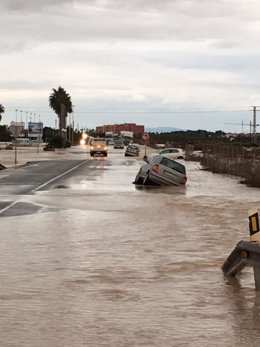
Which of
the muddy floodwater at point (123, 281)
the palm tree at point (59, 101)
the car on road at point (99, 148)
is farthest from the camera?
the palm tree at point (59, 101)

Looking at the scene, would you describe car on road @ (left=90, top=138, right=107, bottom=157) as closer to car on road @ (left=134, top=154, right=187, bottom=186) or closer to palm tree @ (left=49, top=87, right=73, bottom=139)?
car on road @ (left=134, top=154, right=187, bottom=186)

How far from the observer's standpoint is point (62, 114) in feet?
486

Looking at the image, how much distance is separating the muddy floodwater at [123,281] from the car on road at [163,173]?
9.60 m

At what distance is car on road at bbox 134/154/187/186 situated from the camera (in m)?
29.5

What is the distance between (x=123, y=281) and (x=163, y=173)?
19785 millimetres

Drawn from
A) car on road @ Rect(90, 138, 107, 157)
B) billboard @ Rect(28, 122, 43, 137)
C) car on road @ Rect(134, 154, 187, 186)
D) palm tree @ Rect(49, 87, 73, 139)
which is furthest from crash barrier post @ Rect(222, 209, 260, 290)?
billboard @ Rect(28, 122, 43, 137)

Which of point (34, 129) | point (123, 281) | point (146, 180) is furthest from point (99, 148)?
point (34, 129)

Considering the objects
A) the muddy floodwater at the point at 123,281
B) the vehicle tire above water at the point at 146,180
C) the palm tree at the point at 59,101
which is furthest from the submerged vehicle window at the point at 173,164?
the palm tree at the point at 59,101

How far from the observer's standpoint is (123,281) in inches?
386

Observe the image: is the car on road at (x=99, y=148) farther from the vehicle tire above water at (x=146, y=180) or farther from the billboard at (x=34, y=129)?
the billboard at (x=34, y=129)

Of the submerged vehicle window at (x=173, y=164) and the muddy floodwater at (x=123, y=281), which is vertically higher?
the submerged vehicle window at (x=173, y=164)


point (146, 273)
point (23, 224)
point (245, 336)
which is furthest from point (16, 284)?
point (23, 224)

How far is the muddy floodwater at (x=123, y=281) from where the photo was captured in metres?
7.07

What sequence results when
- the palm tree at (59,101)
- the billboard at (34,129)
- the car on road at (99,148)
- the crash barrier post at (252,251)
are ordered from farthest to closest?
the billboard at (34,129) → the palm tree at (59,101) → the car on road at (99,148) → the crash barrier post at (252,251)
